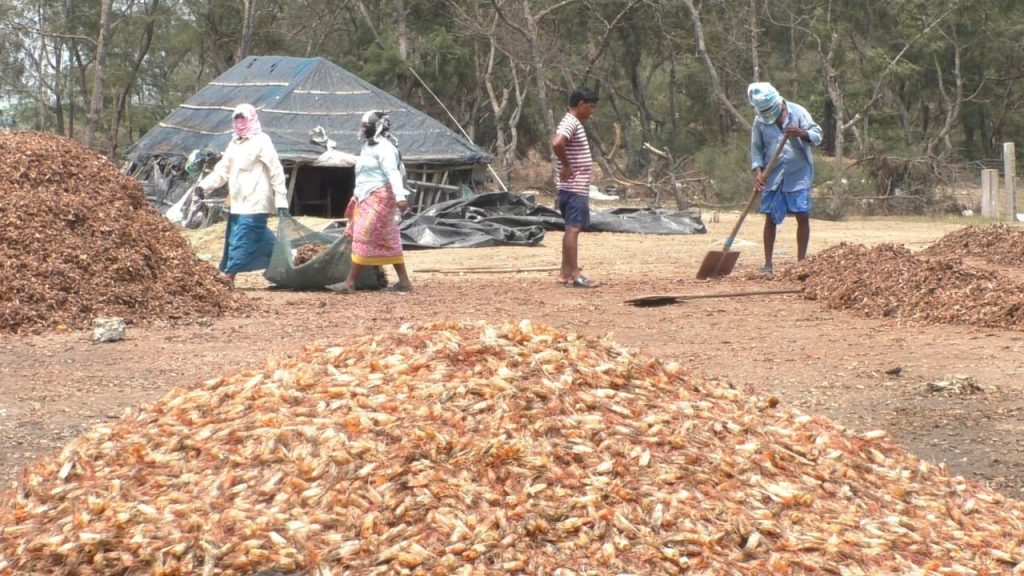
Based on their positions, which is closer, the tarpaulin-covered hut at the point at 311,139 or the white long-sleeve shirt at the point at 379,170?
the white long-sleeve shirt at the point at 379,170

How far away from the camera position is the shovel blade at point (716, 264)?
10.2 metres

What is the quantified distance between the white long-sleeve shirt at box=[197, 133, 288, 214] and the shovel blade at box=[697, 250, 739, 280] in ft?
10.2

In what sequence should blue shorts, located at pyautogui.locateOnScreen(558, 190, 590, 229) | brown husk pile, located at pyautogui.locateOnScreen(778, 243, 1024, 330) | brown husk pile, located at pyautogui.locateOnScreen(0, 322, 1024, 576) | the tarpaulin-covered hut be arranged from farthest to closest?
the tarpaulin-covered hut < blue shorts, located at pyautogui.locateOnScreen(558, 190, 590, 229) < brown husk pile, located at pyautogui.locateOnScreen(778, 243, 1024, 330) < brown husk pile, located at pyautogui.locateOnScreen(0, 322, 1024, 576)

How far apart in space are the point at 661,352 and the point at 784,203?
3.41 meters

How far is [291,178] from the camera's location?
1819cm

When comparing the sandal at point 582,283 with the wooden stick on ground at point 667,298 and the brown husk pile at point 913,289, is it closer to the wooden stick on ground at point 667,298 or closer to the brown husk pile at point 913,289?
the wooden stick on ground at point 667,298

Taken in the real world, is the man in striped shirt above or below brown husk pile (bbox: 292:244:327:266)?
above

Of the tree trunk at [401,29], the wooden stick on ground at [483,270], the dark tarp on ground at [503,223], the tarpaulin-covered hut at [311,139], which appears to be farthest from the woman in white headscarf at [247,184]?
the tree trunk at [401,29]

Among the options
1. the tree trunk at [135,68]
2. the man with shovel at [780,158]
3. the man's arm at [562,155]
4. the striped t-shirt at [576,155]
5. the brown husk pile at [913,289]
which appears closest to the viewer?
the brown husk pile at [913,289]

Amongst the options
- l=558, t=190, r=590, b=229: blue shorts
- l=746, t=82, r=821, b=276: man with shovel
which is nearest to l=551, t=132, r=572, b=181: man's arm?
l=558, t=190, r=590, b=229: blue shorts

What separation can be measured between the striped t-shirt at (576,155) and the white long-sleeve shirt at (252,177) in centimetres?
200

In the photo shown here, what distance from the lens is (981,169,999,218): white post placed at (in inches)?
779

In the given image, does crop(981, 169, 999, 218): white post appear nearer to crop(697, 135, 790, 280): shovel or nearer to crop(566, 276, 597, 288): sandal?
crop(697, 135, 790, 280): shovel

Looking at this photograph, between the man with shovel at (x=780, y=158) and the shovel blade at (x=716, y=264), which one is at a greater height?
the man with shovel at (x=780, y=158)
